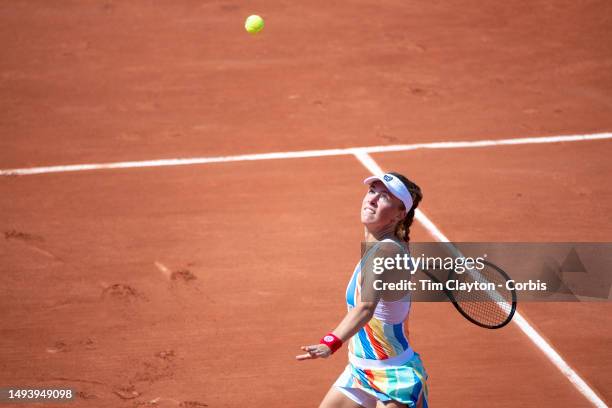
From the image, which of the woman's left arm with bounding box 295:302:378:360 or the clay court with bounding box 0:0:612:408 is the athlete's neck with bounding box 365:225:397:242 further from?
the clay court with bounding box 0:0:612:408

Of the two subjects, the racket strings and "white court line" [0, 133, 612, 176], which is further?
"white court line" [0, 133, 612, 176]

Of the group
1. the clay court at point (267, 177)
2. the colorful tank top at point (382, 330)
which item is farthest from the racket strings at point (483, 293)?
the colorful tank top at point (382, 330)

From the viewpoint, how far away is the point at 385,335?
5000mm

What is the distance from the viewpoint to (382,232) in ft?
16.7

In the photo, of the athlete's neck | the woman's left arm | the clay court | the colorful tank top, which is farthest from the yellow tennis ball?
the woman's left arm

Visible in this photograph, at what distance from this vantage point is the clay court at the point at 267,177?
7148 millimetres

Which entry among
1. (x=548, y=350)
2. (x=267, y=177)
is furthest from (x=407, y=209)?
(x=267, y=177)

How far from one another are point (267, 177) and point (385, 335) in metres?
5.31

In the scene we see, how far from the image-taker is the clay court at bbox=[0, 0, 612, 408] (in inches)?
281

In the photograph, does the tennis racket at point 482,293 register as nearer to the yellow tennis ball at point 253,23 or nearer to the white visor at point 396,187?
the white visor at point 396,187

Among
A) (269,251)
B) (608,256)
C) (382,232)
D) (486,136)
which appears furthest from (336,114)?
(382,232)

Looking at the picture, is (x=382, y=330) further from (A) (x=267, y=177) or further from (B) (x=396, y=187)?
(A) (x=267, y=177)

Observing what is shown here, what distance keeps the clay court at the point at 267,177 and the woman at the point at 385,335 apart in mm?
1707

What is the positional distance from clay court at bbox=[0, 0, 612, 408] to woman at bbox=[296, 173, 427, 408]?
5.60 ft
